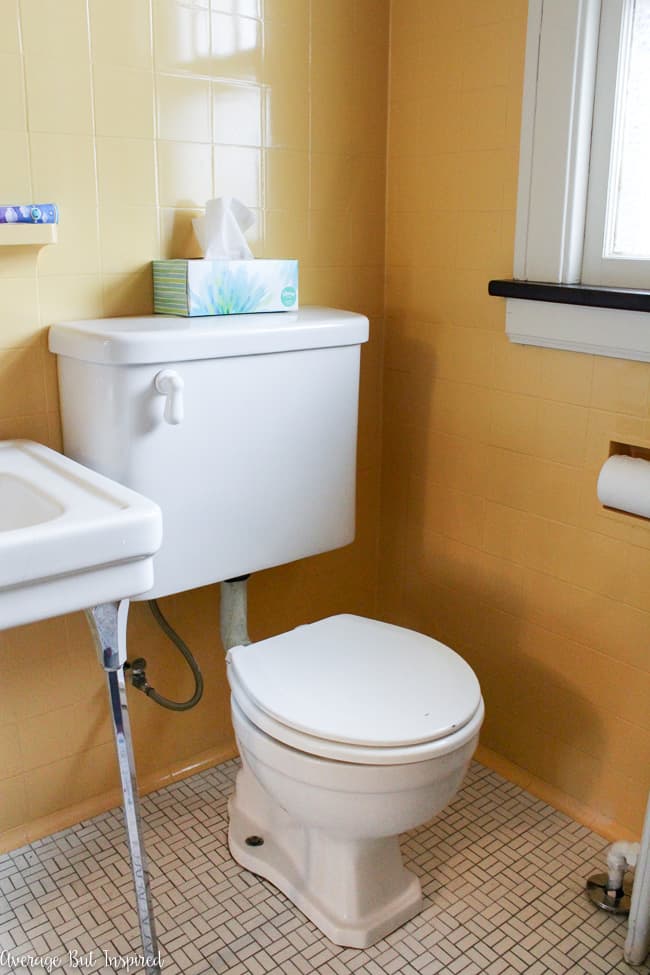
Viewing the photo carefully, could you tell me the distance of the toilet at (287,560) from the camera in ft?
4.33

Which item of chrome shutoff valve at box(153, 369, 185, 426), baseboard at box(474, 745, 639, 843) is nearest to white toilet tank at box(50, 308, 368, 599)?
chrome shutoff valve at box(153, 369, 185, 426)

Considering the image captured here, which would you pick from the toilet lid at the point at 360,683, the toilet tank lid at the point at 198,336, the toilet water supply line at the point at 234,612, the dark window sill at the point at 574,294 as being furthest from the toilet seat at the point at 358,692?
the dark window sill at the point at 574,294

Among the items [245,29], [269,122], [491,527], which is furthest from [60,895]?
[245,29]

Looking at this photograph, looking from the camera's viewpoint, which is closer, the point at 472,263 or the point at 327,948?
the point at 327,948

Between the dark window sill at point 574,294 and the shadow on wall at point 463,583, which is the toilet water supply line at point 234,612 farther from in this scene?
the dark window sill at point 574,294

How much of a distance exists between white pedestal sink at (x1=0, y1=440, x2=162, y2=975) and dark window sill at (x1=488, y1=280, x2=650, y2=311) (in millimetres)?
794

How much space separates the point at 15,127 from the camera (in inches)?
55.8

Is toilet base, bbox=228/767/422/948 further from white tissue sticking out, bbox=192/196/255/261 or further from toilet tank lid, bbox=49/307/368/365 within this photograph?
white tissue sticking out, bbox=192/196/255/261

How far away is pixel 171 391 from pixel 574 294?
672mm

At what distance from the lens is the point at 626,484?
144cm

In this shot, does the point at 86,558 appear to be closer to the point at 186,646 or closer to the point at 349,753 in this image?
the point at 349,753

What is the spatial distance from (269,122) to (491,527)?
87cm

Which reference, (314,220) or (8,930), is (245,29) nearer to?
(314,220)

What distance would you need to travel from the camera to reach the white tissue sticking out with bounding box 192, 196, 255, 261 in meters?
1.58
